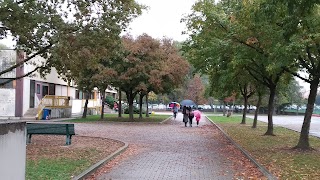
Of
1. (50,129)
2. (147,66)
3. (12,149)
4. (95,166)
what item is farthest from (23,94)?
(12,149)

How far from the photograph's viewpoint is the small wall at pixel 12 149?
18.5 feet

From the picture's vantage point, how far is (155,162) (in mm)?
11977

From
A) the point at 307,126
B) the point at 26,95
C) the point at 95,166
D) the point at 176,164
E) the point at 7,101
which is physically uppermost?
the point at 26,95

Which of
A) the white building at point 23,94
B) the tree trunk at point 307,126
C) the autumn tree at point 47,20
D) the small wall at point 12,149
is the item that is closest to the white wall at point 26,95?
the white building at point 23,94

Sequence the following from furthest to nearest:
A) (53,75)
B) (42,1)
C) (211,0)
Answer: (53,75), (211,0), (42,1)

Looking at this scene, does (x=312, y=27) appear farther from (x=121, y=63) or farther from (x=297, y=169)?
(x=121, y=63)

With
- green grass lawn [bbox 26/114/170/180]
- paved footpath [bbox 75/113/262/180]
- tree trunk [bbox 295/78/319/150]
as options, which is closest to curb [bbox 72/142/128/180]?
green grass lawn [bbox 26/114/170/180]

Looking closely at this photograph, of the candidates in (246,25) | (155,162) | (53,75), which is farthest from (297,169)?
(53,75)

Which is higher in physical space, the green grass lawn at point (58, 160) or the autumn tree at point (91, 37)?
the autumn tree at point (91, 37)

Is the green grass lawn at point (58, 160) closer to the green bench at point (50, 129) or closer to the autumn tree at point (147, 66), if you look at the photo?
the green bench at point (50, 129)

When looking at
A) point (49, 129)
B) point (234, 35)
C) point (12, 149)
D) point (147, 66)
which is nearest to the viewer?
point (12, 149)

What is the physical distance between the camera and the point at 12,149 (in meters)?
5.93

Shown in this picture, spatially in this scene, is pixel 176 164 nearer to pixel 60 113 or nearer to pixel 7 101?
pixel 7 101

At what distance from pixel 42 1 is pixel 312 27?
9.00m
